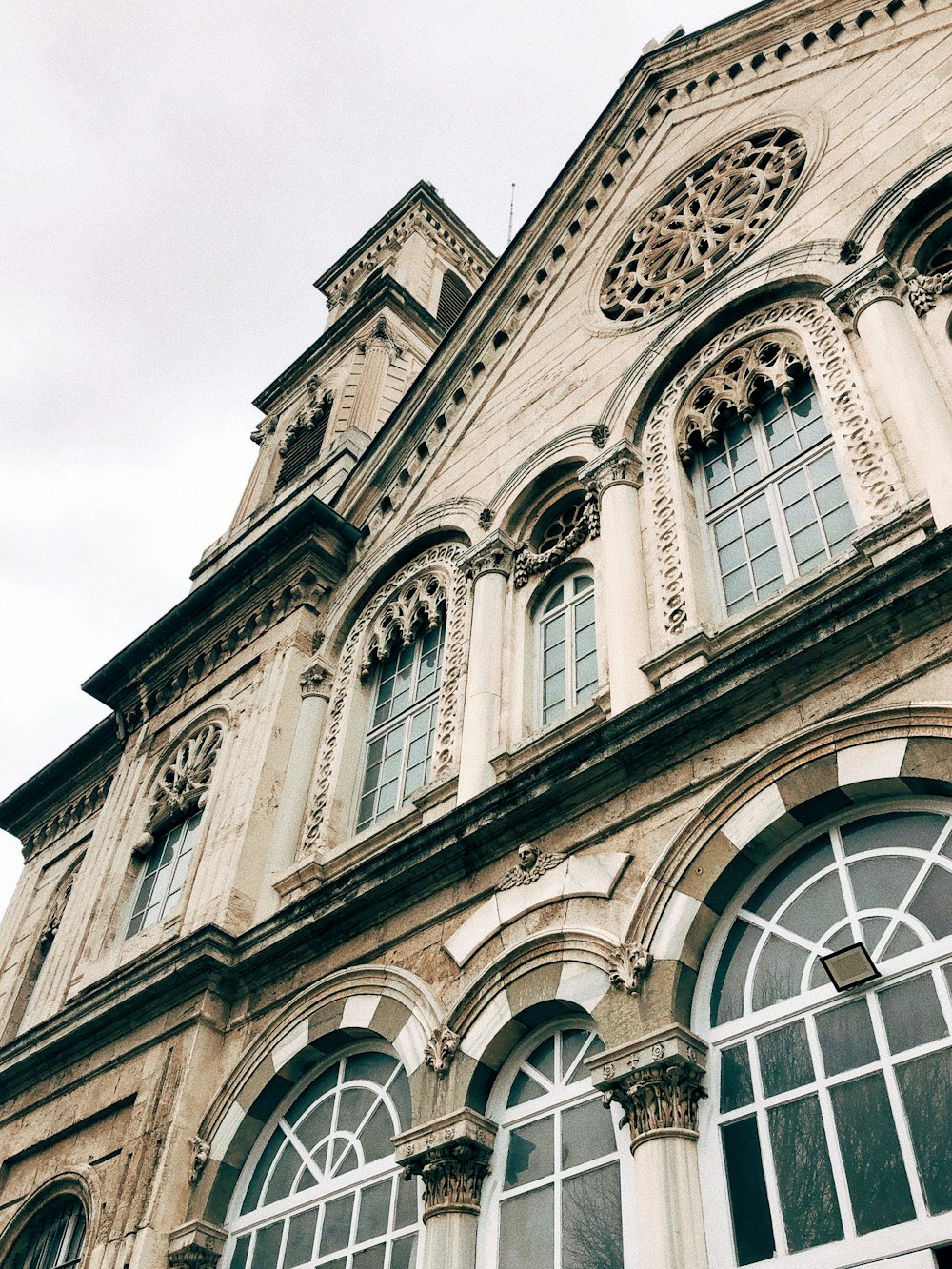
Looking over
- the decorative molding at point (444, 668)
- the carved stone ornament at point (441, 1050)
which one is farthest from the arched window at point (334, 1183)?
the decorative molding at point (444, 668)

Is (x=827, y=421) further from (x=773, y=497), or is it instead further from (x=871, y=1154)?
(x=871, y=1154)

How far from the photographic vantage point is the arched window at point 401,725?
13.0 m

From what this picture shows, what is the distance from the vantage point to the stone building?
7781mm

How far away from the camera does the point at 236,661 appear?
15961mm

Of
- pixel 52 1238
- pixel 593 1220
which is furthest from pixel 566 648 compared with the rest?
pixel 52 1238

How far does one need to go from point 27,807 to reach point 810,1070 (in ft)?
54.3

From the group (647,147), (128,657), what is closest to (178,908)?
(128,657)

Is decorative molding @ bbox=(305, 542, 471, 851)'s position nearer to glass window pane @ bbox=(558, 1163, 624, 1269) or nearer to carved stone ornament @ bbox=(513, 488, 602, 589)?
carved stone ornament @ bbox=(513, 488, 602, 589)

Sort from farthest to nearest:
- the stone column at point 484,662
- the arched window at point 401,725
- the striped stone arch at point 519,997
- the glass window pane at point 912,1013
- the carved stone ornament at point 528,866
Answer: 1. the arched window at point 401,725
2. the stone column at point 484,662
3. the carved stone ornament at point 528,866
4. the striped stone arch at point 519,997
5. the glass window pane at point 912,1013

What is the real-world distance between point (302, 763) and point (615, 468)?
4847 millimetres

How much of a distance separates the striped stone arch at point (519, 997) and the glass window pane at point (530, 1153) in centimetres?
42

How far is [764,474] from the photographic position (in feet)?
37.8

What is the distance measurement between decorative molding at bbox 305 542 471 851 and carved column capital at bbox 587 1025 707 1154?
14.6ft

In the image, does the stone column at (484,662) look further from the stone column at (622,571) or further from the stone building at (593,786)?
the stone column at (622,571)
